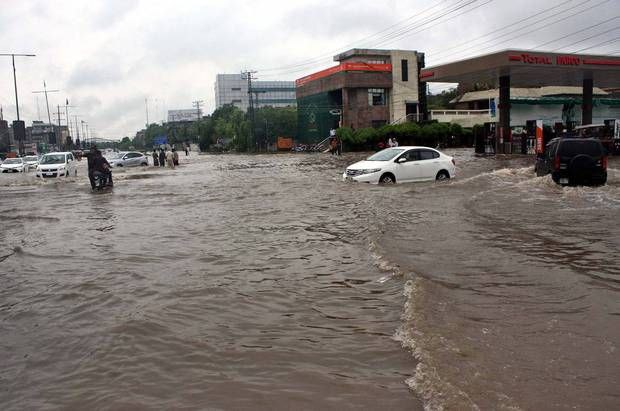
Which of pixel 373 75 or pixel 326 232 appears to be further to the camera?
pixel 373 75

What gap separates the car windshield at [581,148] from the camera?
15.7 m

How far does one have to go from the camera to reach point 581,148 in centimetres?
1579

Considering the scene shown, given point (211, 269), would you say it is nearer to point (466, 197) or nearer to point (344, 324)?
point (344, 324)

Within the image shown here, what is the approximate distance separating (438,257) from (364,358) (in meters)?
3.78

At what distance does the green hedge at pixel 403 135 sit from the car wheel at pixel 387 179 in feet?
113

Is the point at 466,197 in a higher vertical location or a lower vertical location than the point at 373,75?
lower

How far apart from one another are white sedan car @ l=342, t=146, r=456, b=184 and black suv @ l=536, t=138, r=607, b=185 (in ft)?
14.3

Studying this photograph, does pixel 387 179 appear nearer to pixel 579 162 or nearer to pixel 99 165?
pixel 579 162

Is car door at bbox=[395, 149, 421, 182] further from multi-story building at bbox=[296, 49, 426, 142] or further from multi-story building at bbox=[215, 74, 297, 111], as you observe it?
multi-story building at bbox=[215, 74, 297, 111]

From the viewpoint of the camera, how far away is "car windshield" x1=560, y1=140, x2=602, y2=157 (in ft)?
51.6

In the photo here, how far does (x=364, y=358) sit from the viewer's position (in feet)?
14.4

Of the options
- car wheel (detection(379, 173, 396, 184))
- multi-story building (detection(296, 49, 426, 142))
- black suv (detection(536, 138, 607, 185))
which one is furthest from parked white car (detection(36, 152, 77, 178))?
multi-story building (detection(296, 49, 426, 142))

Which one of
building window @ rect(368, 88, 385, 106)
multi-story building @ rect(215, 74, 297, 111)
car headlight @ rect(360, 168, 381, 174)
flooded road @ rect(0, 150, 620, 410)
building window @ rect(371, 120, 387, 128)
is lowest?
flooded road @ rect(0, 150, 620, 410)

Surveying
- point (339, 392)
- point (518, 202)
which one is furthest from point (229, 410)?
point (518, 202)
